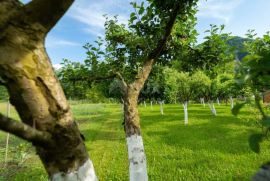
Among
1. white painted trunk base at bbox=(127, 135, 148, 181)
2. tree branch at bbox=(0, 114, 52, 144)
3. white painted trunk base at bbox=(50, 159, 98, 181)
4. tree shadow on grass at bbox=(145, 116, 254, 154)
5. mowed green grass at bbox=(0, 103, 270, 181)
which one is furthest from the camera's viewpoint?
tree shadow on grass at bbox=(145, 116, 254, 154)

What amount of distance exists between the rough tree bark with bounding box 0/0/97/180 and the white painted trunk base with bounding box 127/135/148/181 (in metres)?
4.27

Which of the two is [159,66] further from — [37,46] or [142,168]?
[37,46]

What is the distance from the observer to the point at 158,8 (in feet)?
20.4

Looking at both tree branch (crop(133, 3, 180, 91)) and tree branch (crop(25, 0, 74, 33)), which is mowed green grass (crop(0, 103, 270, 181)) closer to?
tree branch (crop(133, 3, 180, 91))

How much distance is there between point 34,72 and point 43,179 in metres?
12.3

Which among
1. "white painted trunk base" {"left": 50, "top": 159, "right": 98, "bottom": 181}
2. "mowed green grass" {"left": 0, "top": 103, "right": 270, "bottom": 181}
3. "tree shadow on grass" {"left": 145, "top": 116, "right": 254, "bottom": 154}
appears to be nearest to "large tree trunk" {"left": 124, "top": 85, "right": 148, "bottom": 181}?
"white painted trunk base" {"left": 50, "top": 159, "right": 98, "bottom": 181}

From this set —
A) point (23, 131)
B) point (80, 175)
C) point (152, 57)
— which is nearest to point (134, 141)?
point (152, 57)

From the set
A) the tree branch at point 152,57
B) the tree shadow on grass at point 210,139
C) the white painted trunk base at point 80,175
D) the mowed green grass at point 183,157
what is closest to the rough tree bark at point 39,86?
the white painted trunk base at point 80,175

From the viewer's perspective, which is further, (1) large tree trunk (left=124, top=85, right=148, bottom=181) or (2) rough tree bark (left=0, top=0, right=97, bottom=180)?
(1) large tree trunk (left=124, top=85, right=148, bottom=181)

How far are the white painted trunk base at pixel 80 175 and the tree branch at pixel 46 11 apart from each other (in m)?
0.91

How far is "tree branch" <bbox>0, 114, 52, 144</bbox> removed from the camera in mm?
1550

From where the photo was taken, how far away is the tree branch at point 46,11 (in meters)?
1.89

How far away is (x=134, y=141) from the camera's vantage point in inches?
254

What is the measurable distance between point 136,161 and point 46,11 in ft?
15.6
